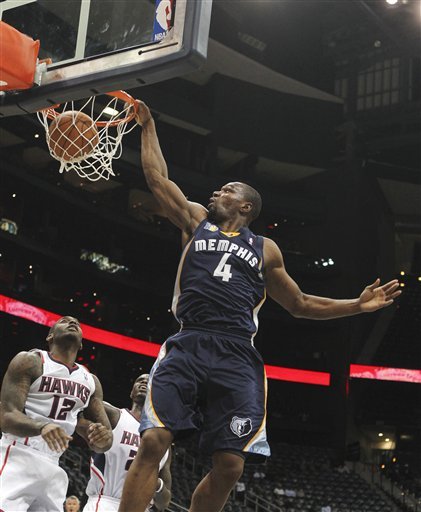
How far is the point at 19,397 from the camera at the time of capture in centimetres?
535

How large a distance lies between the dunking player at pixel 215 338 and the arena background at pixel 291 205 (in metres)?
19.7

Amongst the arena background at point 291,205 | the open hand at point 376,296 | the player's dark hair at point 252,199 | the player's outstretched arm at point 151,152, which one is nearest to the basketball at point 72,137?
the player's outstretched arm at point 151,152

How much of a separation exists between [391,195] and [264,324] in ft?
24.7

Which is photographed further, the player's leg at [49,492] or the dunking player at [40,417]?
the player's leg at [49,492]

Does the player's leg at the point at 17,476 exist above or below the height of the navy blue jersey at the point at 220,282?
below

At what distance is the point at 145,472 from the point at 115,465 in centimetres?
312

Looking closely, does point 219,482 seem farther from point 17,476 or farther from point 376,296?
point 17,476

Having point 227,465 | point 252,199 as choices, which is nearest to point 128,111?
point 252,199

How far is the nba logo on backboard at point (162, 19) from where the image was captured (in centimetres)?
458

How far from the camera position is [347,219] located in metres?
29.8

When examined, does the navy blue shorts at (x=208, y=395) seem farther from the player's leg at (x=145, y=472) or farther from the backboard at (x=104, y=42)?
the backboard at (x=104, y=42)

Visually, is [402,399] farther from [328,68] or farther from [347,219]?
[328,68]

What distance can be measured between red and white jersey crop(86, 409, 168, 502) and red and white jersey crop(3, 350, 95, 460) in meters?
1.19

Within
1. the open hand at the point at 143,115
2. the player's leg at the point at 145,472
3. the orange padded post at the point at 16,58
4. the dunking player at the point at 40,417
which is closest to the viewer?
the player's leg at the point at 145,472
